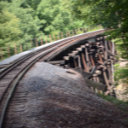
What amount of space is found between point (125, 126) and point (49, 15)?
104 feet

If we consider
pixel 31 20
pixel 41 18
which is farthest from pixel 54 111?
pixel 41 18

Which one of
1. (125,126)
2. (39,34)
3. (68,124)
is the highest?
(39,34)

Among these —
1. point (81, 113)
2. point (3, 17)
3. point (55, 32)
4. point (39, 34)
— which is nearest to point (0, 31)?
point (3, 17)

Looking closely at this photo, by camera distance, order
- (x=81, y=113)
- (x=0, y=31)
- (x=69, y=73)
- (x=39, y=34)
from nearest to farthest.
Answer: (x=81, y=113) < (x=69, y=73) < (x=0, y=31) < (x=39, y=34)

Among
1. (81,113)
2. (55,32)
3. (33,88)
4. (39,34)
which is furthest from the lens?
(55,32)

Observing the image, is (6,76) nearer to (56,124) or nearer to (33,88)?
(33,88)

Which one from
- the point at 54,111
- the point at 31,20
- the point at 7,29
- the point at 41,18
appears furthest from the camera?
the point at 41,18

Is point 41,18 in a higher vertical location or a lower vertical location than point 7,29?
higher

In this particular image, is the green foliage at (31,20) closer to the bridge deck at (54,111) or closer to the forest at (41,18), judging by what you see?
the forest at (41,18)

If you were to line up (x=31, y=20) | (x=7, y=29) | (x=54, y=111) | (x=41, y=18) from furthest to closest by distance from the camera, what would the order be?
(x=41, y=18), (x=31, y=20), (x=7, y=29), (x=54, y=111)

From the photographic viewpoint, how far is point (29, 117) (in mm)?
4664

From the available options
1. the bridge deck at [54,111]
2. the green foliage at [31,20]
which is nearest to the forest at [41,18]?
the green foliage at [31,20]

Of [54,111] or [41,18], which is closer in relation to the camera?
[54,111]

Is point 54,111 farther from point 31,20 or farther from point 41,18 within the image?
point 41,18
